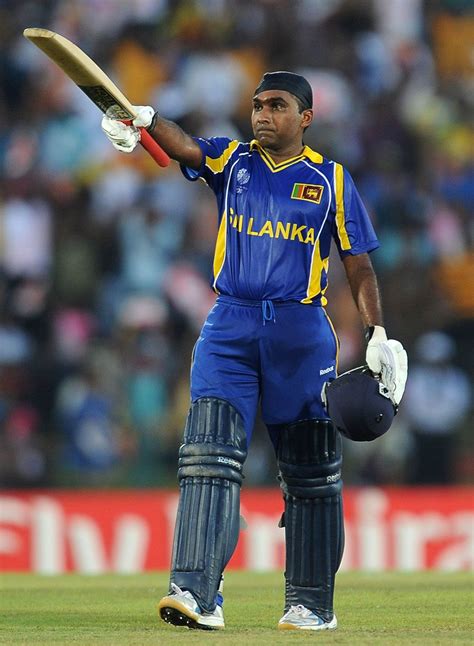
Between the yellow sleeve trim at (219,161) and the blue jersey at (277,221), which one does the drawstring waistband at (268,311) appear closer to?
the blue jersey at (277,221)

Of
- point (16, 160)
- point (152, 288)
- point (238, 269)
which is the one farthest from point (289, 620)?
point (16, 160)

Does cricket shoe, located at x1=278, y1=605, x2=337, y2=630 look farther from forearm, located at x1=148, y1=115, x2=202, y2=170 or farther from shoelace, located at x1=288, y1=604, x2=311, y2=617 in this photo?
forearm, located at x1=148, y1=115, x2=202, y2=170

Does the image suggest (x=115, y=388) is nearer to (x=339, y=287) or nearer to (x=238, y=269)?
(x=339, y=287)

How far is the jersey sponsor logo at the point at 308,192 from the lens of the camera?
5.47m

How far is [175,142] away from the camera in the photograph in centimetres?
537

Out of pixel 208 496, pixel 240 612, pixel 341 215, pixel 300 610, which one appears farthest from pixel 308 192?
pixel 240 612

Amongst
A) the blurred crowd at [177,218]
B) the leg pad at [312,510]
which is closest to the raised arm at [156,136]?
the leg pad at [312,510]

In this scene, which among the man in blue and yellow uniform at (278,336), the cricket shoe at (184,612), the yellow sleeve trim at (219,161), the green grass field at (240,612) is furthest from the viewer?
the yellow sleeve trim at (219,161)

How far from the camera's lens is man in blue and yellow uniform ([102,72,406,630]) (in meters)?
5.30

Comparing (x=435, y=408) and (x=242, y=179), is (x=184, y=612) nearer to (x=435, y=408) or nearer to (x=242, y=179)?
(x=242, y=179)

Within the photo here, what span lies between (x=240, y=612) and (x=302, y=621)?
2.82 ft

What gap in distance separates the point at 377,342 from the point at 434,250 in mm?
7537

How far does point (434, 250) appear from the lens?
1276 cm

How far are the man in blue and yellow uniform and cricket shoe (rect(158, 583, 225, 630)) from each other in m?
0.09
